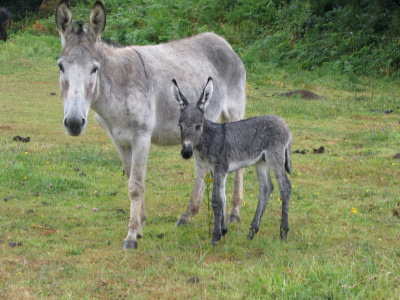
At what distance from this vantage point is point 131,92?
691 cm

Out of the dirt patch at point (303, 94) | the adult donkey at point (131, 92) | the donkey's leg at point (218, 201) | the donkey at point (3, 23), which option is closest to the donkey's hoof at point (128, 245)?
the adult donkey at point (131, 92)

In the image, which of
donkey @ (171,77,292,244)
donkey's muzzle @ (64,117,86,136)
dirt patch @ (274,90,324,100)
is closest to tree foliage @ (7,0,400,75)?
dirt patch @ (274,90,324,100)

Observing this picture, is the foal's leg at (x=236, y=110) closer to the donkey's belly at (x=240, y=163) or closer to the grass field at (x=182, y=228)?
the grass field at (x=182, y=228)

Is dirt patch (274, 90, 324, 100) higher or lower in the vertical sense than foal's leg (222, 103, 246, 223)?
lower

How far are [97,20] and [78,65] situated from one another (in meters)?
0.64

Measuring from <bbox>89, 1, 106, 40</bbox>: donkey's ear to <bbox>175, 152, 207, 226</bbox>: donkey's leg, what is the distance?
6.94 feet

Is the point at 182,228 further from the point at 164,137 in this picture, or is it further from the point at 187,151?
the point at 187,151

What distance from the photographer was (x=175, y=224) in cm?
784

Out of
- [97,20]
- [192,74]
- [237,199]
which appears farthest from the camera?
[237,199]

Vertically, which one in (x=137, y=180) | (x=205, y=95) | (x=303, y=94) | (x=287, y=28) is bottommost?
(x=303, y=94)

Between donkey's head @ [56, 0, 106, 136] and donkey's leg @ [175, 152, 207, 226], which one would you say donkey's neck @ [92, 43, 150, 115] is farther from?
donkey's leg @ [175, 152, 207, 226]

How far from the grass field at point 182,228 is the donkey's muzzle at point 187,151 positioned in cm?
102

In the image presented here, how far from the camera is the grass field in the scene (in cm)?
524

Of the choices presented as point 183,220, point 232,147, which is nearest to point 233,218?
point 183,220
